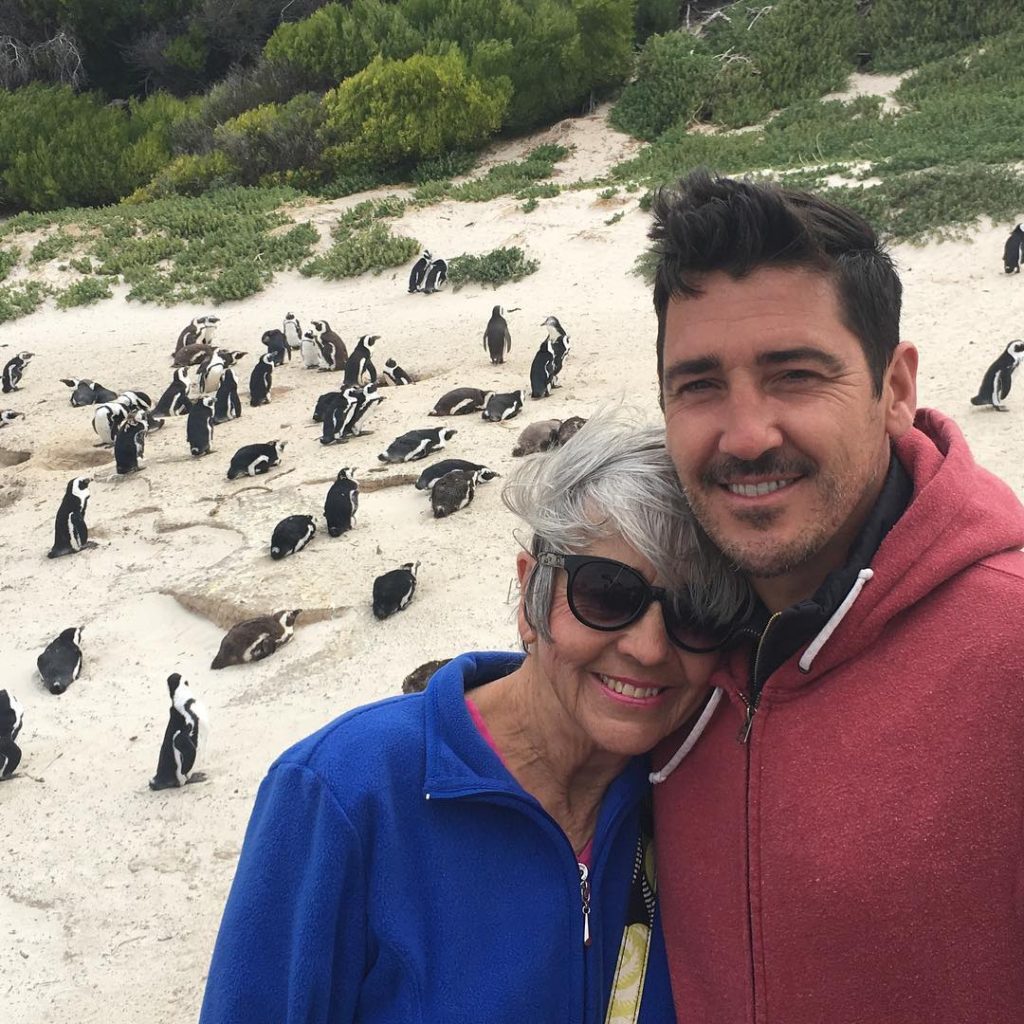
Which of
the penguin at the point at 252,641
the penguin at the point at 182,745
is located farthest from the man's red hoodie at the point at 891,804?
the penguin at the point at 252,641

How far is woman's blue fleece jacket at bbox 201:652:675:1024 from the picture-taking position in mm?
1623

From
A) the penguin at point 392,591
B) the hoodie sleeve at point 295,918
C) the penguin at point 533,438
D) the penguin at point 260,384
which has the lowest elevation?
the penguin at point 260,384

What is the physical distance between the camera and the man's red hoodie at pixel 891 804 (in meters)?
1.32

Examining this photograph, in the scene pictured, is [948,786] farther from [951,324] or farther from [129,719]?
[951,324]

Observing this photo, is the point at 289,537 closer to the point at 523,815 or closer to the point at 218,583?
the point at 218,583

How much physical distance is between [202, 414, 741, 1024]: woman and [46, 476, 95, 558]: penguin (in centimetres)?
683

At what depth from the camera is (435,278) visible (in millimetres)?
14133

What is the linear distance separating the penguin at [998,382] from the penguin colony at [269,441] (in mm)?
62

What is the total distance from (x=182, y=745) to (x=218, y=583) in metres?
2.07

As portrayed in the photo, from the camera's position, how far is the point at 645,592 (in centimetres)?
172

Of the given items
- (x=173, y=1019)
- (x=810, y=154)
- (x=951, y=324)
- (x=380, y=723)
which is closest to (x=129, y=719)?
(x=173, y=1019)

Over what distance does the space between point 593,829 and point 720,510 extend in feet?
2.01

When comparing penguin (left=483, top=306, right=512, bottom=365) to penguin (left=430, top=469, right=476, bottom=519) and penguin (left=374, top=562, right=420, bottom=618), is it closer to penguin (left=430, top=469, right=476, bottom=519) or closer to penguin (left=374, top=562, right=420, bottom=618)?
penguin (left=430, top=469, right=476, bottom=519)

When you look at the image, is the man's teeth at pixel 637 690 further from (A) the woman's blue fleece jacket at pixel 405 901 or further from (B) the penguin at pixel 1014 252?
(B) the penguin at pixel 1014 252
